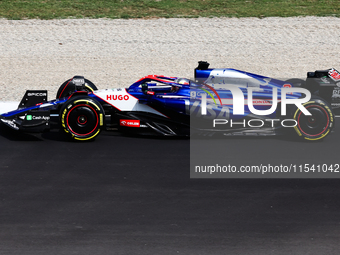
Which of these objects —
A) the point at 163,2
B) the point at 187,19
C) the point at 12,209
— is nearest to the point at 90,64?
the point at 187,19

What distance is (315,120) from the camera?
9.00 m

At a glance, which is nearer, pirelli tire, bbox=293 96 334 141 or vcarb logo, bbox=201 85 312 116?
pirelli tire, bbox=293 96 334 141

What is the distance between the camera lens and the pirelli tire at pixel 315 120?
8.98 meters

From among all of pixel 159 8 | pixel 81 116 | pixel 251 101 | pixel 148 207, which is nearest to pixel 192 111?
pixel 251 101

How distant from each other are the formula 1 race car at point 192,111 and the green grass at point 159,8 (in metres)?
12.6

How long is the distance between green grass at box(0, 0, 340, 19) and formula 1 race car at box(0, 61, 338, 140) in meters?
12.6

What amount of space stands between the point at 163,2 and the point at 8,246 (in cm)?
1936

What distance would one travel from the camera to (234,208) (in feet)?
19.9

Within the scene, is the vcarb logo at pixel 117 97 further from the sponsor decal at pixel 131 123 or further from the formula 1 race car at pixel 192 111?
the sponsor decal at pixel 131 123

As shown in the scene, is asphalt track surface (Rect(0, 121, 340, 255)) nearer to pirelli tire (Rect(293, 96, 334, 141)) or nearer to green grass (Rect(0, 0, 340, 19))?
pirelli tire (Rect(293, 96, 334, 141))

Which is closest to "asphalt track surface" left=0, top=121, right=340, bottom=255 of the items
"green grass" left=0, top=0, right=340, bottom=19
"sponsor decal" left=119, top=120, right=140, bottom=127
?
"sponsor decal" left=119, top=120, right=140, bottom=127

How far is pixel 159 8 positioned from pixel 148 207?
17.4 m

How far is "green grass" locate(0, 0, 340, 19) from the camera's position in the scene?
850 inches

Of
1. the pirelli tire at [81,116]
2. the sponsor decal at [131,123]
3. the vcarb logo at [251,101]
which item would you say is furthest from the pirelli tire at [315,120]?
the pirelli tire at [81,116]
